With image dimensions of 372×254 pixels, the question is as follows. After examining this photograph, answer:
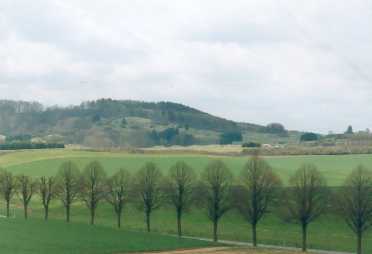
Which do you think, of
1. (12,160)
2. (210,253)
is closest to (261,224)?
(210,253)

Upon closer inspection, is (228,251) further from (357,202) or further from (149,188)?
(149,188)

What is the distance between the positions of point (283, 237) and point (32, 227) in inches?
1300

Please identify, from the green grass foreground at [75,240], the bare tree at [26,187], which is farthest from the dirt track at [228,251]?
the bare tree at [26,187]

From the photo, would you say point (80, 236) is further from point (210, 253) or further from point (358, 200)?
point (358, 200)

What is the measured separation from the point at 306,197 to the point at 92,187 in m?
36.6

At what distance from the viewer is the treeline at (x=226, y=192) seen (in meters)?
85.6

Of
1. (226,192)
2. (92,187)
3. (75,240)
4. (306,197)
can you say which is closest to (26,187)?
(92,187)

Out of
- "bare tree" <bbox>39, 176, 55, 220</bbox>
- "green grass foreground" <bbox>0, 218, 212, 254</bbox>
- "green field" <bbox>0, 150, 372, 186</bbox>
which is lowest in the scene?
"green grass foreground" <bbox>0, 218, 212, 254</bbox>

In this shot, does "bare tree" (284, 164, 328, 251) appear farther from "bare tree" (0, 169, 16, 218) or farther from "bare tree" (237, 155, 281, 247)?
"bare tree" (0, 169, 16, 218)

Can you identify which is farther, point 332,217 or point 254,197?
point 332,217

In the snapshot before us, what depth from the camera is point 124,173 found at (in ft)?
362

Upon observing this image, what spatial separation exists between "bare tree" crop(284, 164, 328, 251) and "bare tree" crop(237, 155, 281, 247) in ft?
11.4

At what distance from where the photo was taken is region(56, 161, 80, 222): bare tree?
112 metres

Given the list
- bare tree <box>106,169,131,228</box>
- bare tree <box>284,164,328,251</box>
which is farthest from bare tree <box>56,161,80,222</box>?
bare tree <box>284,164,328,251</box>
